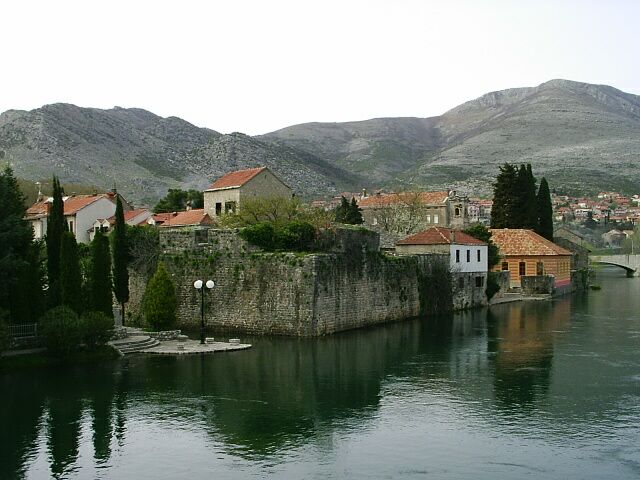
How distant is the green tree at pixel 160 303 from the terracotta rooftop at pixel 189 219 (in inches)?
757

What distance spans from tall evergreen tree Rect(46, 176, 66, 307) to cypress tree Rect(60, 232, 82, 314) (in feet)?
1.61

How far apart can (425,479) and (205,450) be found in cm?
491

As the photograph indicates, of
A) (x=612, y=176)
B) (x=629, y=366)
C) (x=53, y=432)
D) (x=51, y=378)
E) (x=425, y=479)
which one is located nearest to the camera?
(x=425, y=479)

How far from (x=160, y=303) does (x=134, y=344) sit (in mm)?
3727

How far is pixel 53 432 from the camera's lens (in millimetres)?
18000

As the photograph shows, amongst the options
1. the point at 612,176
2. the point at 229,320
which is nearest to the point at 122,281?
the point at 229,320

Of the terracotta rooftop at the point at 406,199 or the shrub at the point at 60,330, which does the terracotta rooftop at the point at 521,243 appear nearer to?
the terracotta rooftop at the point at 406,199

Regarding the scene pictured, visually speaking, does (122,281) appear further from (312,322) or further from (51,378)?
(51,378)

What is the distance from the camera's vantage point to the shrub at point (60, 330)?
26141 mm

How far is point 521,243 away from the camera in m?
64.0

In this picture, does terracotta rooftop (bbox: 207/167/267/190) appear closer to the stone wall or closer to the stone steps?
the stone wall

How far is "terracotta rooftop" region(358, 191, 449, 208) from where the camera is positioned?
261ft

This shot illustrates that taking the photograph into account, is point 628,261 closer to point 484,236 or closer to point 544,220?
point 544,220

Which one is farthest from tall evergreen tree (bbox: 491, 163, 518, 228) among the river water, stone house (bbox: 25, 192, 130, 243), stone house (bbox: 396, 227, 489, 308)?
the river water
